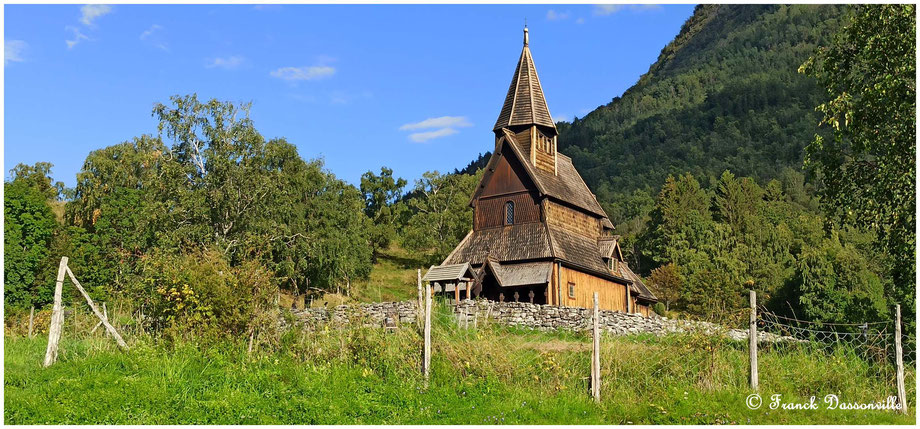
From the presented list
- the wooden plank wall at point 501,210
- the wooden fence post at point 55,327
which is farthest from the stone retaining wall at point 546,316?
the wooden fence post at point 55,327

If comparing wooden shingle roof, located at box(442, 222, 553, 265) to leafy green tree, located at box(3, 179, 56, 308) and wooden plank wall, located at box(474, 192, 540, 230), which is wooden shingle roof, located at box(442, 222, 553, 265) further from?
leafy green tree, located at box(3, 179, 56, 308)


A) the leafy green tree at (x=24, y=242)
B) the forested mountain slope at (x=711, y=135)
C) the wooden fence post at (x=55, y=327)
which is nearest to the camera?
the wooden fence post at (x=55, y=327)

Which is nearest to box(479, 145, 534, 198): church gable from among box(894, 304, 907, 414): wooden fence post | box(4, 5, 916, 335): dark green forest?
box(4, 5, 916, 335): dark green forest

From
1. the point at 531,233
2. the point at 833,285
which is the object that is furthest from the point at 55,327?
the point at 833,285

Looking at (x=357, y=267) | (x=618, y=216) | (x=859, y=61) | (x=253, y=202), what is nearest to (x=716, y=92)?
(x=618, y=216)

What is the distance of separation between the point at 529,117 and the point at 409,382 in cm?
2891

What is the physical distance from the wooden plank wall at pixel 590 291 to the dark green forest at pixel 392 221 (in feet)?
29.1

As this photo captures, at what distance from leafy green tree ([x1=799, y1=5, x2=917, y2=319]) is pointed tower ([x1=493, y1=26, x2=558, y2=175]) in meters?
22.9

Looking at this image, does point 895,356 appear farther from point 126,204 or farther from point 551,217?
point 126,204

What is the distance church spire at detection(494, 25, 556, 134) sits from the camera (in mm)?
44438

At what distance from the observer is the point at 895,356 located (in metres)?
16.4

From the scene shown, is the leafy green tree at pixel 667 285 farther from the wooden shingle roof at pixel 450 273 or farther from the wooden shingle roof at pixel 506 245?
the wooden shingle roof at pixel 450 273

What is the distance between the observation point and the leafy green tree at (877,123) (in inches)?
751

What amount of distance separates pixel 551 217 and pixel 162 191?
1799cm
